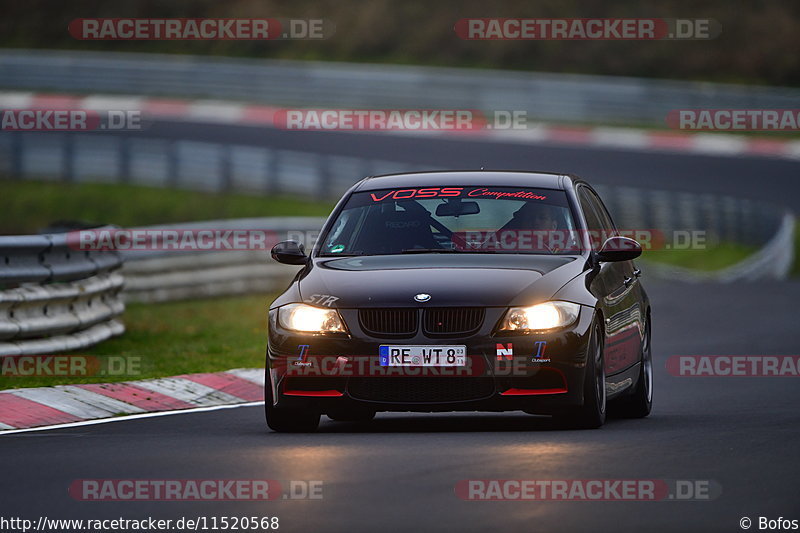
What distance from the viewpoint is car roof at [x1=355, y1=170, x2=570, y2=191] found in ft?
36.7

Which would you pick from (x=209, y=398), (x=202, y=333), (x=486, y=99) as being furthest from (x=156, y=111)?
(x=209, y=398)

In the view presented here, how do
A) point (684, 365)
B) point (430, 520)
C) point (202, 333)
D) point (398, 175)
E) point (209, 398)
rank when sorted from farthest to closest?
1. point (202, 333)
2. point (684, 365)
3. point (209, 398)
4. point (398, 175)
5. point (430, 520)

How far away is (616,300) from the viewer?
11.0m

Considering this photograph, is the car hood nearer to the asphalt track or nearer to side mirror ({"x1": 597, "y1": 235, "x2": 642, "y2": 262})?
side mirror ({"x1": 597, "y1": 235, "x2": 642, "y2": 262})

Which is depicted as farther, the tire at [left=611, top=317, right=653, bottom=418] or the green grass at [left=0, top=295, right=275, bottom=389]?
the green grass at [left=0, top=295, right=275, bottom=389]

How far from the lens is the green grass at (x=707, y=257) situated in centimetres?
2953

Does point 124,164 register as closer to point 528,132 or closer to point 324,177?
point 324,177

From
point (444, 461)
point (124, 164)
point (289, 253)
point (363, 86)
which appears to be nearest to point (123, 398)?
point (289, 253)

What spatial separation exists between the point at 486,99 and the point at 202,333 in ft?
81.0

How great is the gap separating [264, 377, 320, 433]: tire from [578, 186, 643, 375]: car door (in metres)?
1.80

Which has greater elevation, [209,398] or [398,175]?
[398,175]

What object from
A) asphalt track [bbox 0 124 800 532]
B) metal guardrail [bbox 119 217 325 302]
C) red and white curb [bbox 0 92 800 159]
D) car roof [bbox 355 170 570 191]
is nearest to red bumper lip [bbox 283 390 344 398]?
asphalt track [bbox 0 124 800 532]

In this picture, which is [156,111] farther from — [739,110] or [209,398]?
[209,398]

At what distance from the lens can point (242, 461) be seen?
8641 mm
